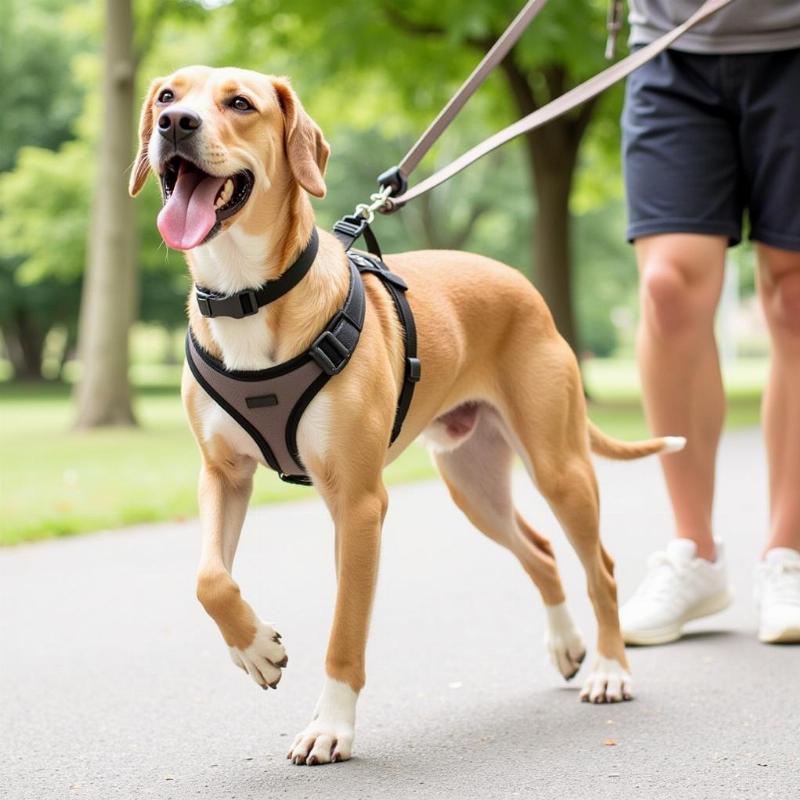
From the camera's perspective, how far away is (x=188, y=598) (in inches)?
232

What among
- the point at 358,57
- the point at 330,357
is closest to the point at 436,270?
the point at 330,357

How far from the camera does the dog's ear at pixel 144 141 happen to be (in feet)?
11.9

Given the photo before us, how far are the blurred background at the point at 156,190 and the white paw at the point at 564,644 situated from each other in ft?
13.3

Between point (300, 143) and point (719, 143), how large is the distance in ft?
6.18

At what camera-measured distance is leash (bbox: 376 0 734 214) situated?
435cm

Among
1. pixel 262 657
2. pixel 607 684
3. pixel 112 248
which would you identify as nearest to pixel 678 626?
pixel 607 684

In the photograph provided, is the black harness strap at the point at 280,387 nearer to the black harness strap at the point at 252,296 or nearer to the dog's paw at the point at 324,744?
the black harness strap at the point at 252,296

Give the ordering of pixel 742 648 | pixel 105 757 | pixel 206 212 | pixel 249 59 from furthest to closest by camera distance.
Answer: pixel 249 59 < pixel 742 648 < pixel 105 757 < pixel 206 212

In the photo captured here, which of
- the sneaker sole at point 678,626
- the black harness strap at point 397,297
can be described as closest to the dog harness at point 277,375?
the black harness strap at point 397,297

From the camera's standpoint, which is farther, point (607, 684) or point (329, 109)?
point (329, 109)

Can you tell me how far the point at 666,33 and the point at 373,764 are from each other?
9.19 ft

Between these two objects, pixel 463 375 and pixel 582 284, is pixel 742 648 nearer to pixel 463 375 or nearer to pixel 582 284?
pixel 463 375

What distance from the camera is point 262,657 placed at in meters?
3.37

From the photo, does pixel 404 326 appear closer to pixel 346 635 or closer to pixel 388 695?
pixel 346 635
